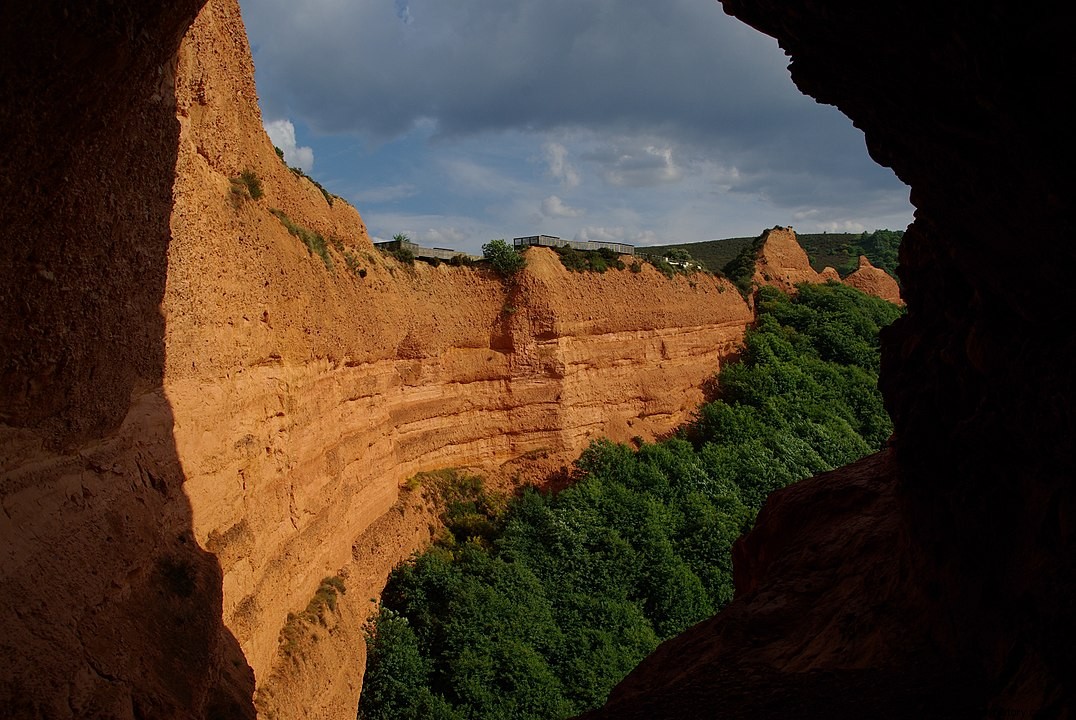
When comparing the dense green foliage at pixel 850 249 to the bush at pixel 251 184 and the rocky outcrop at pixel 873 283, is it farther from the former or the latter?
the bush at pixel 251 184

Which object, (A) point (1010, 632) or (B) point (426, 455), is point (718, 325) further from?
(A) point (1010, 632)

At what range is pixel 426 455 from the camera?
15.8 meters

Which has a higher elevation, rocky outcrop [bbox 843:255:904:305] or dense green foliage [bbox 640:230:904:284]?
dense green foliage [bbox 640:230:904:284]

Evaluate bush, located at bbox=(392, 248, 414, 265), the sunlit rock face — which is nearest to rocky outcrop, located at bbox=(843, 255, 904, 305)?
bush, located at bbox=(392, 248, 414, 265)

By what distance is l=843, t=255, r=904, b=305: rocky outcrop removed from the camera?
34.4 m

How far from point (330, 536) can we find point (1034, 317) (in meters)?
11.0

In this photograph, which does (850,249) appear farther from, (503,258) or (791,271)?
(503,258)

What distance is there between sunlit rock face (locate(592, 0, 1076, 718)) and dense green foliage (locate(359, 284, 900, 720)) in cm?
732

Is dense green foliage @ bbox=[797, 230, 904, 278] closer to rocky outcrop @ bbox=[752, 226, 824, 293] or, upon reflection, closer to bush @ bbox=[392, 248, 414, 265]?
rocky outcrop @ bbox=[752, 226, 824, 293]

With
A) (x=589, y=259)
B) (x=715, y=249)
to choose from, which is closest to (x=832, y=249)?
(x=715, y=249)

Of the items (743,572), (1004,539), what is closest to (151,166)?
(1004,539)

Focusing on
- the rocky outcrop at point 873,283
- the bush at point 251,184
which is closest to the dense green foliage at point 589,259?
the bush at point 251,184

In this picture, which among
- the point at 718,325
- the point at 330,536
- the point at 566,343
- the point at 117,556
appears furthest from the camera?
the point at 718,325

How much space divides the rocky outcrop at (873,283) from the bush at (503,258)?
73.6ft
